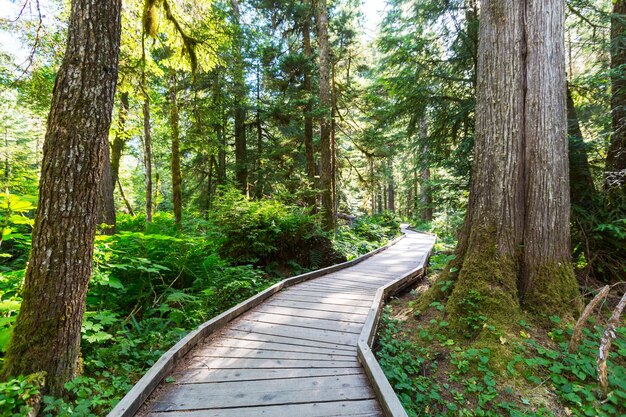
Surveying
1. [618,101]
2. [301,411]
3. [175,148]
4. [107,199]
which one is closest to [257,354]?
[301,411]

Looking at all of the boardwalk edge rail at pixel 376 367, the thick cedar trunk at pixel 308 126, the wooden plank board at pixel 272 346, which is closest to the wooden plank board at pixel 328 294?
the boardwalk edge rail at pixel 376 367

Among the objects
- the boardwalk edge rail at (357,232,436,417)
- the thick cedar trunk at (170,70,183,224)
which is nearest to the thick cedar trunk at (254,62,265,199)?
the thick cedar trunk at (170,70,183,224)

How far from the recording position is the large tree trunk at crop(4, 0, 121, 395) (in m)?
2.72

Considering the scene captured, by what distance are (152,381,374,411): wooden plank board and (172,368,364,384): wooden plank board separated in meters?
0.14

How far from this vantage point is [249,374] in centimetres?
298

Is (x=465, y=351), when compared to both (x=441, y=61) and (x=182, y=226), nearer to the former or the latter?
(x=441, y=61)

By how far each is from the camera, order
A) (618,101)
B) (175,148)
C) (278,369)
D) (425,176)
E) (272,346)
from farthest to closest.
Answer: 1. (425,176)
2. (175,148)
3. (618,101)
4. (272,346)
5. (278,369)

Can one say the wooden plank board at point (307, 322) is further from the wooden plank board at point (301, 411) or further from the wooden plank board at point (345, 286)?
the wooden plank board at point (345, 286)

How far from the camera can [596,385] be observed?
9.63 feet

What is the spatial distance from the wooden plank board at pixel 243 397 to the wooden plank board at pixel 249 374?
0.14 m

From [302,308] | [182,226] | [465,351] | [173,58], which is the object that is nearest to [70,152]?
[302,308]

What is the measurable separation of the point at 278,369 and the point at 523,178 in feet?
13.6

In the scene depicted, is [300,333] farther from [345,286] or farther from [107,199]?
[107,199]

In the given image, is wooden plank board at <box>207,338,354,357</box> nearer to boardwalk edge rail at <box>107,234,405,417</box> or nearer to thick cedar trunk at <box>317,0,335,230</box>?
boardwalk edge rail at <box>107,234,405,417</box>
